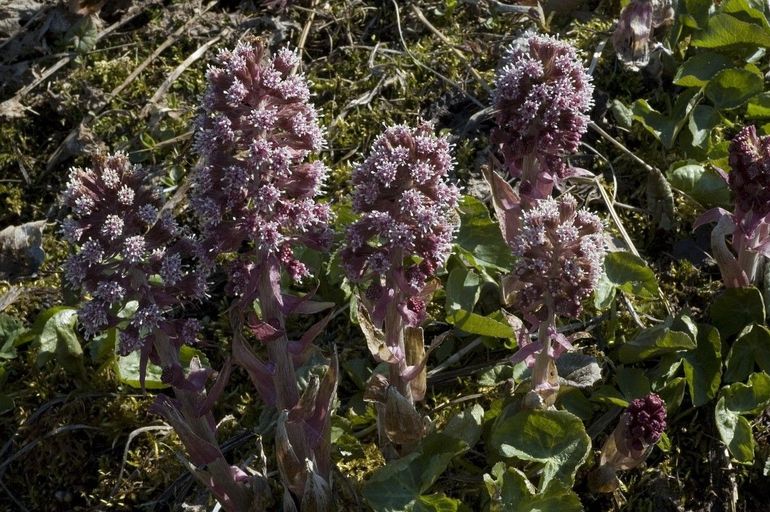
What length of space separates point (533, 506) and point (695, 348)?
1.00 m

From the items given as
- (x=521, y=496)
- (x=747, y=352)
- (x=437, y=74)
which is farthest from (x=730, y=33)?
(x=521, y=496)

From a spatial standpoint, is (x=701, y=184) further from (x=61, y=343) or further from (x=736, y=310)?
(x=61, y=343)

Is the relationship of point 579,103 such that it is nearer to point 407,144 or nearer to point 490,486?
point 407,144

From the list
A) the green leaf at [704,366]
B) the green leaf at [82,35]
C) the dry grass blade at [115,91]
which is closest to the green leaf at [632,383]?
the green leaf at [704,366]

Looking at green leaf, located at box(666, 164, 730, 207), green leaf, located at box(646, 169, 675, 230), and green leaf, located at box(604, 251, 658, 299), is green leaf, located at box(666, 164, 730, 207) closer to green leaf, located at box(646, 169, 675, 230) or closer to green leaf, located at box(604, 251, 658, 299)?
green leaf, located at box(646, 169, 675, 230)

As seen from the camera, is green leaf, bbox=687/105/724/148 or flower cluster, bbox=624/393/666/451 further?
green leaf, bbox=687/105/724/148

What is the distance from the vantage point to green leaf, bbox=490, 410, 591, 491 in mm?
3225

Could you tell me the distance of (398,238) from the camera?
115 inches

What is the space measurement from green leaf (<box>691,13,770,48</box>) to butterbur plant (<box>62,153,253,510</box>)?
267 cm

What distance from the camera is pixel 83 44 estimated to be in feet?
15.6

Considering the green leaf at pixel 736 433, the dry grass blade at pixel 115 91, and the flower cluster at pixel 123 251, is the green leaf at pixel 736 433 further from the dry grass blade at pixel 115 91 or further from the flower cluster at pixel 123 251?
the dry grass blade at pixel 115 91

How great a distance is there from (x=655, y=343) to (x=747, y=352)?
40 centimetres

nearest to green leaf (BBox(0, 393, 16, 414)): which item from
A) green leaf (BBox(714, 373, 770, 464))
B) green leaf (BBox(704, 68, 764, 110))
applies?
green leaf (BBox(714, 373, 770, 464))

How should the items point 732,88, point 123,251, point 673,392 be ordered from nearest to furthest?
point 123,251 < point 673,392 < point 732,88
